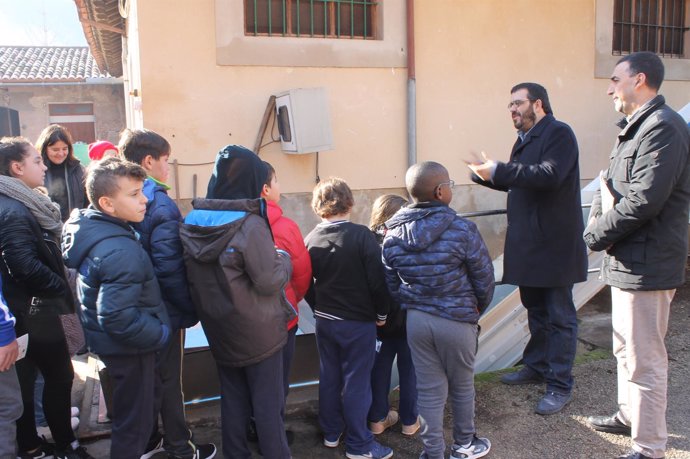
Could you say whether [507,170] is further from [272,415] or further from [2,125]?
[2,125]

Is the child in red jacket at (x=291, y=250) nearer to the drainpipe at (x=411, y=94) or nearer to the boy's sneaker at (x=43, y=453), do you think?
the boy's sneaker at (x=43, y=453)

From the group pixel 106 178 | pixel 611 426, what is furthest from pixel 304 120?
pixel 611 426

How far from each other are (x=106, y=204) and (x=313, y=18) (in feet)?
14.3

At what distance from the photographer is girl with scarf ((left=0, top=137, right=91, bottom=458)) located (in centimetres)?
260

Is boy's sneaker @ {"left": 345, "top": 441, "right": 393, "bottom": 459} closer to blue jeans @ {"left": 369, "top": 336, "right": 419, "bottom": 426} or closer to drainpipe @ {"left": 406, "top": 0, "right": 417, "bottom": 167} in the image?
blue jeans @ {"left": 369, "top": 336, "right": 419, "bottom": 426}

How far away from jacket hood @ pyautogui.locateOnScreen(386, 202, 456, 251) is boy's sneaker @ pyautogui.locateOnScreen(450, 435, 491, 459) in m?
1.03

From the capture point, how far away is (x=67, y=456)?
9.41 feet

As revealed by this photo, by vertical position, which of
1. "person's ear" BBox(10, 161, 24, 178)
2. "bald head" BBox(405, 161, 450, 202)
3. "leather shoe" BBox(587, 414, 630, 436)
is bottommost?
"leather shoe" BBox(587, 414, 630, 436)

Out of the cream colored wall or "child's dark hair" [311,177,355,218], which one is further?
the cream colored wall

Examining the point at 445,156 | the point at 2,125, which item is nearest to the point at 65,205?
the point at 445,156

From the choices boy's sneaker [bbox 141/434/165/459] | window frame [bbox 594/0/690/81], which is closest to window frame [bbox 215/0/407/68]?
window frame [bbox 594/0/690/81]

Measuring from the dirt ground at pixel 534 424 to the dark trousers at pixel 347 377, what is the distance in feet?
0.49

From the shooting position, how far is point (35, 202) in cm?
275

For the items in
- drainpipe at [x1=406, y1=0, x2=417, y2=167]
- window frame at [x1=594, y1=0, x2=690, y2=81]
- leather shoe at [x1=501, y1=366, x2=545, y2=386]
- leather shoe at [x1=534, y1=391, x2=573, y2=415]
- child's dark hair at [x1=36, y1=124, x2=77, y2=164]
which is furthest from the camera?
window frame at [x1=594, y1=0, x2=690, y2=81]
